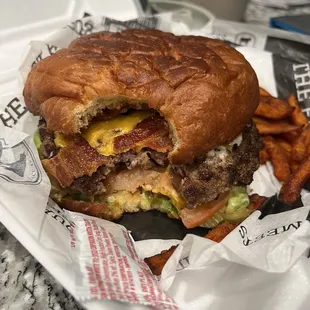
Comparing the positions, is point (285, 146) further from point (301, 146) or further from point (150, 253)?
point (150, 253)

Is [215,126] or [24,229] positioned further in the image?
[215,126]

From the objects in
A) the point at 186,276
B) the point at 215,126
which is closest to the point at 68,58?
the point at 215,126

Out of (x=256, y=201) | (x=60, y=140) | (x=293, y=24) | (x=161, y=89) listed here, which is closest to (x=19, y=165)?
(x=60, y=140)

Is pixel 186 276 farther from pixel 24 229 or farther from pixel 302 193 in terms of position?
pixel 302 193

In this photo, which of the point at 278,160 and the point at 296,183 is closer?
the point at 296,183

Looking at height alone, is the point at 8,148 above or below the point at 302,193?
above

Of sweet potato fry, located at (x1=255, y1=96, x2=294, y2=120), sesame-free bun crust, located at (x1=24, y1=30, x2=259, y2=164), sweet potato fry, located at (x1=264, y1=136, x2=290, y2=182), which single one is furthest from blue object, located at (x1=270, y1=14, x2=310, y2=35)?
sesame-free bun crust, located at (x1=24, y1=30, x2=259, y2=164)
